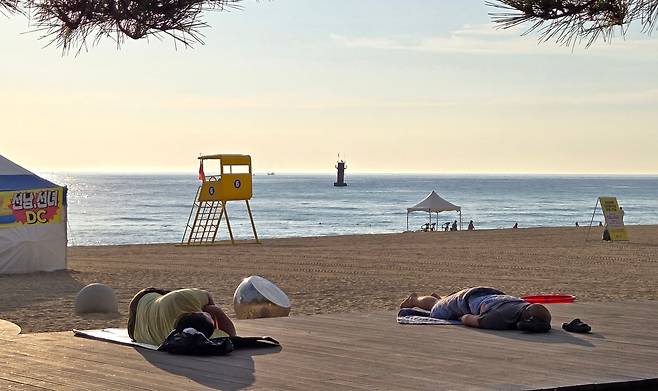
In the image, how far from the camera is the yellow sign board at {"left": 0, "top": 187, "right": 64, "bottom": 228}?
19.5m

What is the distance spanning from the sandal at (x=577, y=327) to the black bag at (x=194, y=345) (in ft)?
8.33

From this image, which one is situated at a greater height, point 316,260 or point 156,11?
point 156,11

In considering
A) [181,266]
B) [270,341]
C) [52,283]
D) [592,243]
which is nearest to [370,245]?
[592,243]

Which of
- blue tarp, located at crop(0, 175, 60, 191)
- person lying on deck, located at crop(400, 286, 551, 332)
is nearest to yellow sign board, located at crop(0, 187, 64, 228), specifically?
blue tarp, located at crop(0, 175, 60, 191)

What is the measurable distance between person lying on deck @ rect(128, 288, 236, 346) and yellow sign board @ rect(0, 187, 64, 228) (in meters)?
12.4

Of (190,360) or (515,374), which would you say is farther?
(190,360)

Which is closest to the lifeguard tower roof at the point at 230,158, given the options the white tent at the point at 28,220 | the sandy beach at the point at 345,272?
the sandy beach at the point at 345,272

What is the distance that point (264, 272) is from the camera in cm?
2027

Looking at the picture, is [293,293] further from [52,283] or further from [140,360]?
[140,360]

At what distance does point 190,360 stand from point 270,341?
2.61 feet

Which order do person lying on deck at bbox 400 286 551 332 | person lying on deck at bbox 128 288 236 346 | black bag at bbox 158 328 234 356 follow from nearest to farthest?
black bag at bbox 158 328 234 356 → person lying on deck at bbox 128 288 236 346 → person lying on deck at bbox 400 286 551 332

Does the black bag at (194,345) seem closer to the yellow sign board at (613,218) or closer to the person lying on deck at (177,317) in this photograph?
the person lying on deck at (177,317)

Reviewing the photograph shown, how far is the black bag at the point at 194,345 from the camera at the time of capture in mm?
6984

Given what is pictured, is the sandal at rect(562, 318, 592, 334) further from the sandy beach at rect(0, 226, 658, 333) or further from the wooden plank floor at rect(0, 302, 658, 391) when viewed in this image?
the sandy beach at rect(0, 226, 658, 333)
